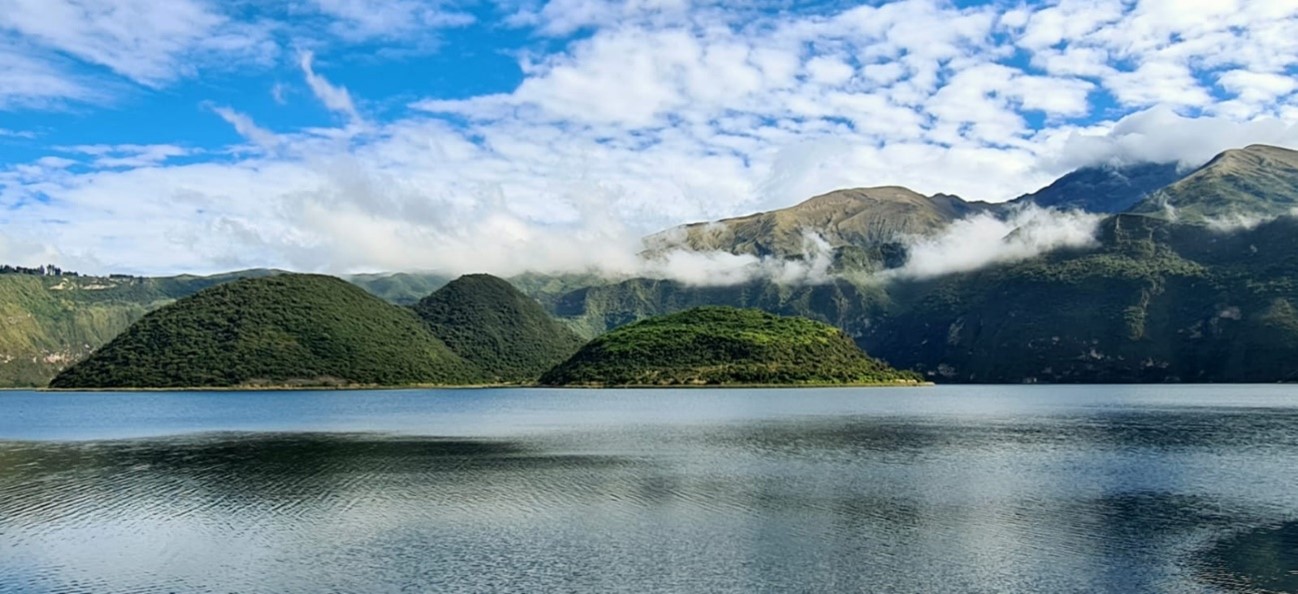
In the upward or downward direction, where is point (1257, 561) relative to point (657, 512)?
upward

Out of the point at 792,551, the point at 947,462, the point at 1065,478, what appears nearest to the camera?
the point at 792,551

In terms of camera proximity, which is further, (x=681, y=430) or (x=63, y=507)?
(x=681, y=430)

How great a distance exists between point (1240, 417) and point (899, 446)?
237 feet

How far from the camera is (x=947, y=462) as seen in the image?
241ft

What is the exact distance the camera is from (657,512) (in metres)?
50.8

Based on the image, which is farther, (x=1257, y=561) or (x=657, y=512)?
(x=657, y=512)

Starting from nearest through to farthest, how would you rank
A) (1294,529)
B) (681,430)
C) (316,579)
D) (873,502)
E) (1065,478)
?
(316,579) < (1294,529) < (873,502) < (1065,478) < (681,430)

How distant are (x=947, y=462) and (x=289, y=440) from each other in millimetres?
67058

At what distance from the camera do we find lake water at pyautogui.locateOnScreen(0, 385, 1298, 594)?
36.6 m

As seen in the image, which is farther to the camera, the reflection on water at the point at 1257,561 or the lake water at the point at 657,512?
the lake water at the point at 657,512

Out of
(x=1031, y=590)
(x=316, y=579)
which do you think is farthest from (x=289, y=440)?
(x=1031, y=590)

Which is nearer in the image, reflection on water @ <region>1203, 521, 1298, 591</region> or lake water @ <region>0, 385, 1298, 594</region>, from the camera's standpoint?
reflection on water @ <region>1203, 521, 1298, 591</region>

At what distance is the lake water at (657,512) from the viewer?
36.6m

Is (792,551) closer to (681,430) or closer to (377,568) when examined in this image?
(377,568)
